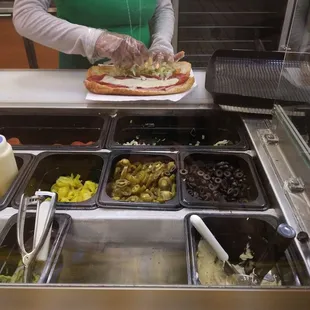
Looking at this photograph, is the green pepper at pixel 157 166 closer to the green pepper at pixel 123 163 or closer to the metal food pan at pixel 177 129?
the green pepper at pixel 123 163

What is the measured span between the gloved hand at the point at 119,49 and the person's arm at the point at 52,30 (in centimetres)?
3

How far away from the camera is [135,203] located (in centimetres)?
89

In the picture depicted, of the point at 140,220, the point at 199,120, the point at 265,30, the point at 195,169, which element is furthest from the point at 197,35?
the point at 140,220

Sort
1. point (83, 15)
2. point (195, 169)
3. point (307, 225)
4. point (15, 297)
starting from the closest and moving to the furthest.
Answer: point (15, 297) → point (307, 225) → point (195, 169) → point (83, 15)

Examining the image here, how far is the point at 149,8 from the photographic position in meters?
1.62

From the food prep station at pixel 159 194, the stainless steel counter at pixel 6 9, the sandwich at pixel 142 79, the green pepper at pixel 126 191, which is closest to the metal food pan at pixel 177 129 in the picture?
the food prep station at pixel 159 194

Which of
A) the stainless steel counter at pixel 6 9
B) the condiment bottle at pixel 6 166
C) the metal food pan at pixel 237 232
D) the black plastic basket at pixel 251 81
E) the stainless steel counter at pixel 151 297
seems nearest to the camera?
the stainless steel counter at pixel 151 297

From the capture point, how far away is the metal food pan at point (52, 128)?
128 cm

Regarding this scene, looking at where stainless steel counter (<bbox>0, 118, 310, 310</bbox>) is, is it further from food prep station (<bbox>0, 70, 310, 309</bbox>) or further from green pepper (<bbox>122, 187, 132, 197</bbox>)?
green pepper (<bbox>122, 187, 132, 197</bbox>)

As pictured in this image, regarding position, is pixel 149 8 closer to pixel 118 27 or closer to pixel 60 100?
pixel 118 27

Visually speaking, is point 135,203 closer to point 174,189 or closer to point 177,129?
point 174,189

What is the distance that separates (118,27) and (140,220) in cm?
106

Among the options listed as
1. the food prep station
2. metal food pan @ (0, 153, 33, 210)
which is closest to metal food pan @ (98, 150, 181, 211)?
the food prep station

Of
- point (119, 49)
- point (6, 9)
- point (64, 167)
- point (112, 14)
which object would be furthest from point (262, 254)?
point (6, 9)
